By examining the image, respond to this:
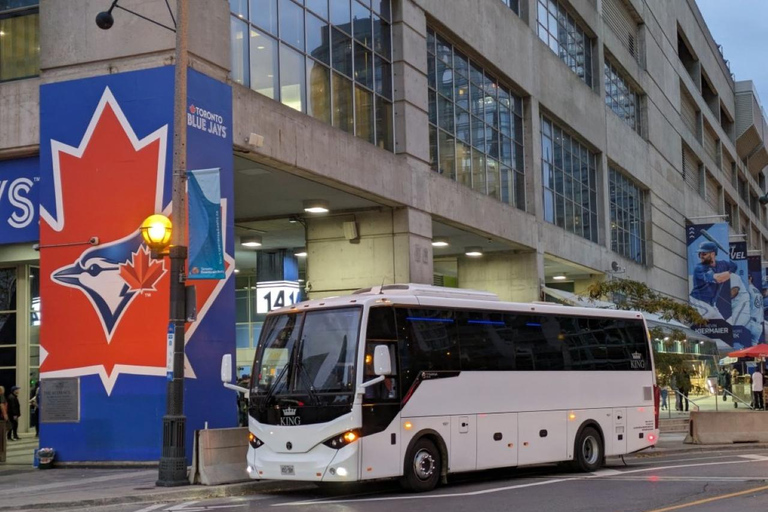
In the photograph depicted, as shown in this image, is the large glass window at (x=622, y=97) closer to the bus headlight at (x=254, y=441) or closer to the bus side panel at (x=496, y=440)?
the bus side panel at (x=496, y=440)

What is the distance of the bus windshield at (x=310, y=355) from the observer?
15.4m

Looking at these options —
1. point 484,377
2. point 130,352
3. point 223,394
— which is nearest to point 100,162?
point 130,352

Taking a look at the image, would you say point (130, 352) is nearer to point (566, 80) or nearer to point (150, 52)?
point (150, 52)

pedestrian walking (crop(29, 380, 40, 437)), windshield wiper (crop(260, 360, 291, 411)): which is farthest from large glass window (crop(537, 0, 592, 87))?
windshield wiper (crop(260, 360, 291, 411))

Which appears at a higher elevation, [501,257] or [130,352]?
[501,257]

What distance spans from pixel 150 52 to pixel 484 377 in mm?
9588

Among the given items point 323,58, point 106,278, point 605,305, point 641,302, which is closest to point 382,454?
point 106,278

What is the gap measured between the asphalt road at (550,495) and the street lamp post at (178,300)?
138cm

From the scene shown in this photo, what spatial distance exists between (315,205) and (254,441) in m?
14.4

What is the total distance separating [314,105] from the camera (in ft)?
86.3

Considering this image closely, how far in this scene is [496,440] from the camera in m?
17.5

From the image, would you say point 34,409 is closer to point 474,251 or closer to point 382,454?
point 382,454

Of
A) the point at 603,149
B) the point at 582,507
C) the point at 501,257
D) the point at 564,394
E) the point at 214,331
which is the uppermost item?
the point at 603,149

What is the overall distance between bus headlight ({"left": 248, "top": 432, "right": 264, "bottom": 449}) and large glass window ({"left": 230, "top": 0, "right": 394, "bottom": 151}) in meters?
9.82
